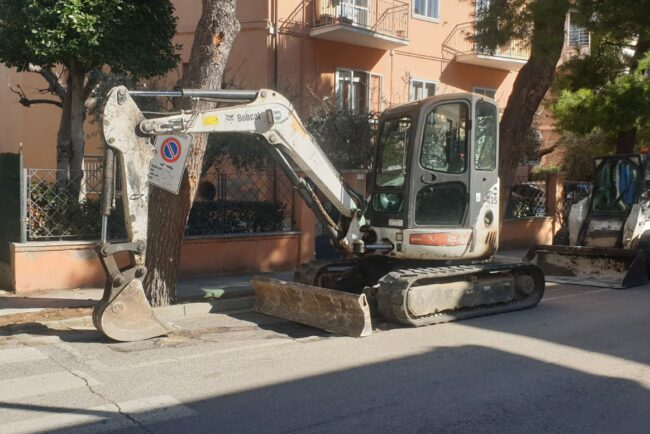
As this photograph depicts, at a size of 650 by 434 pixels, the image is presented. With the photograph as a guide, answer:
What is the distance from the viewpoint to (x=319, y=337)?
26.8 feet

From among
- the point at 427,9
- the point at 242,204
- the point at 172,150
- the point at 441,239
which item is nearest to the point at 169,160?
the point at 172,150

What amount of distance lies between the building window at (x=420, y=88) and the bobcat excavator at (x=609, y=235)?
8.27 metres

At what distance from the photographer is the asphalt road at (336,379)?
17.6 ft

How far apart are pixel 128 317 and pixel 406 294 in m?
3.16

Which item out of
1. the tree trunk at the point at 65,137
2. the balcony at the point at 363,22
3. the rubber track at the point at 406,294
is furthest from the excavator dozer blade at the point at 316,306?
the balcony at the point at 363,22

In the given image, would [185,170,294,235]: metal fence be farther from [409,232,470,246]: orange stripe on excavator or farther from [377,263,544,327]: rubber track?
[377,263,544,327]: rubber track

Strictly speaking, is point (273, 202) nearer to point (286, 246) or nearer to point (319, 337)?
point (286, 246)

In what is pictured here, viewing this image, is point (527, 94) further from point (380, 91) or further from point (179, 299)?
point (179, 299)

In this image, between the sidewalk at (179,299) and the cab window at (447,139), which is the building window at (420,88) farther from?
the cab window at (447,139)

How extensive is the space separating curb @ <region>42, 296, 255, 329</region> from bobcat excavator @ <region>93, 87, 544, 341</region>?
28.3 inches

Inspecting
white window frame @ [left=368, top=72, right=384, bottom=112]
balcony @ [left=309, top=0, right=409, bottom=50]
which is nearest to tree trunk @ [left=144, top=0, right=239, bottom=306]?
balcony @ [left=309, top=0, right=409, bottom=50]

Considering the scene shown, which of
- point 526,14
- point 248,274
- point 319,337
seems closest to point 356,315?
point 319,337

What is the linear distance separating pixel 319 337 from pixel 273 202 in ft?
19.7

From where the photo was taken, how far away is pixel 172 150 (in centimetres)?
766
